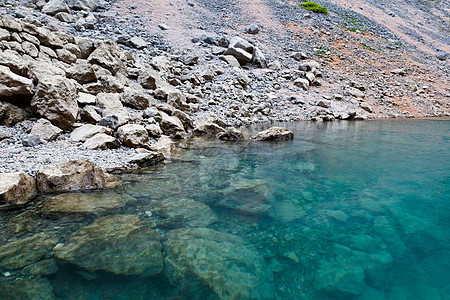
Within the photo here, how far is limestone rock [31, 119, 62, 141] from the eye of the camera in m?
6.67

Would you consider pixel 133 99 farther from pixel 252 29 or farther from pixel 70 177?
pixel 252 29

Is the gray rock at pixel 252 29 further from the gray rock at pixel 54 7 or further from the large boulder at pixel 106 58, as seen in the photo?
the large boulder at pixel 106 58

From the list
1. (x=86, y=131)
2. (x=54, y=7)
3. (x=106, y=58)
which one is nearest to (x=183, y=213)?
(x=86, y=131)

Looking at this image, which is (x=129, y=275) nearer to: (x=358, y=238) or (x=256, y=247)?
(x=256, y=247)

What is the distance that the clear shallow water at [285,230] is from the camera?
8.59ft

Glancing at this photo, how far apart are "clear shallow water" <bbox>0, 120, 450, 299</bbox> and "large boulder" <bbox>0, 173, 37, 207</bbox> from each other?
377 mm

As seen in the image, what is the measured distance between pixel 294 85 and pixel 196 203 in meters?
19.7

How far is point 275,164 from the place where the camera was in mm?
7203

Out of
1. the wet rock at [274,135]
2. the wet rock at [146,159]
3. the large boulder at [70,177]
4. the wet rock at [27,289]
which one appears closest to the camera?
the wet rock at [27,289]

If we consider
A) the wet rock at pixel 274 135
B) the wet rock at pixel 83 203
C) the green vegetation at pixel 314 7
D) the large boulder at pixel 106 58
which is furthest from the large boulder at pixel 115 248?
the green vegetation at pixel 314 7

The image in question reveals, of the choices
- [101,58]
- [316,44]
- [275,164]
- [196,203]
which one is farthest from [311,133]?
[316,44]

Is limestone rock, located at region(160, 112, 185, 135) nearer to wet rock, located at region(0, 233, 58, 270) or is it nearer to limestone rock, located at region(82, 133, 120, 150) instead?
limestone rock, located at region(82, 133, 120, 150)

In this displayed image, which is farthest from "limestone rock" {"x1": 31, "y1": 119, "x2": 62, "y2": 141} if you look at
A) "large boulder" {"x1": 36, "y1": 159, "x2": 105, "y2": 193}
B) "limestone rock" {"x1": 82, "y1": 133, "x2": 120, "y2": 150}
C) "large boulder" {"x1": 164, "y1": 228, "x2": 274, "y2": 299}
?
"large boulder" {"x1": 164, "y1": 228, "x2": 274, "y2": 299}

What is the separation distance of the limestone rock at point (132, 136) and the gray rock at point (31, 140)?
203cm
